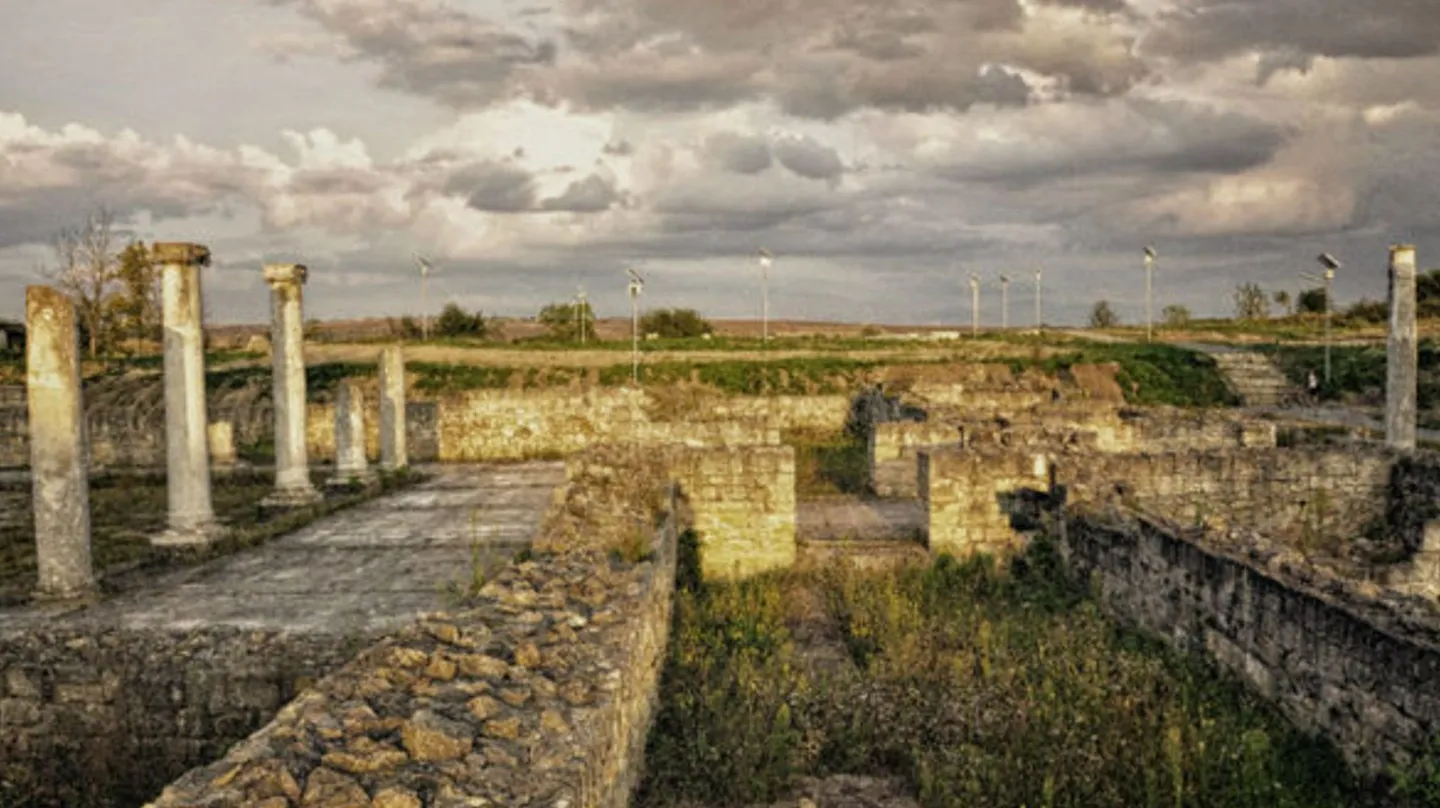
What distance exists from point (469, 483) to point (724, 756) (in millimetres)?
15604

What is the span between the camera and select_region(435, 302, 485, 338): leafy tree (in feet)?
220

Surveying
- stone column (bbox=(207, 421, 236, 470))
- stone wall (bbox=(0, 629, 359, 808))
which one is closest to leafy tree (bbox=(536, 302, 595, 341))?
stone column (bbox=(207, 421, 236, 470))

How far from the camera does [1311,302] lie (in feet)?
257

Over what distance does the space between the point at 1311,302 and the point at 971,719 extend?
268 ft

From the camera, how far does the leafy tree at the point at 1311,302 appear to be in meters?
76.3

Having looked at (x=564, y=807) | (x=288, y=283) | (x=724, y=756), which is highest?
(x=288, y=283)

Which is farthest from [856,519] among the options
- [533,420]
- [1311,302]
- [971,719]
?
[1311,302]

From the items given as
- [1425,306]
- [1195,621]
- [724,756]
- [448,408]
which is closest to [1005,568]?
[1195,621]

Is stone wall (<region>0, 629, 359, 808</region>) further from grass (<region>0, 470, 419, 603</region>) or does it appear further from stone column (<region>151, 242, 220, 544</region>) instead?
stone column (<region>151, 242, 220, 544</region>)

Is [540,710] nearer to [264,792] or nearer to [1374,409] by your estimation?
[264,792]

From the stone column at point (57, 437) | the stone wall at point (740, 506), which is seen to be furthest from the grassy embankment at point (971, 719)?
the stone column at point (57, 437)

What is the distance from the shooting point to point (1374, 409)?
34594 millimetres

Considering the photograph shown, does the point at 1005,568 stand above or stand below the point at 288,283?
below

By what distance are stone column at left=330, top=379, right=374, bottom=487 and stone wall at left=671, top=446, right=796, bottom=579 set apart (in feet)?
31.2
